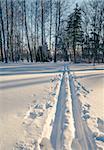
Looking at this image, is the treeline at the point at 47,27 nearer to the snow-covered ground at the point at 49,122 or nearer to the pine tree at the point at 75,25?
the pine tree at the point at 75,25

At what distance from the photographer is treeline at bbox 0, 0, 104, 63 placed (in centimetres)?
3256

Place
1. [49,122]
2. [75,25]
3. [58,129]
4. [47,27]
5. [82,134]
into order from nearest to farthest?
[82,134] → [58,129] → [49,122] → [47,27] → [75,25]

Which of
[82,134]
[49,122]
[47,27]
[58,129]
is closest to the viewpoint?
[82,134]

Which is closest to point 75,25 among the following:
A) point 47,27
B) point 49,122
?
point 47,27

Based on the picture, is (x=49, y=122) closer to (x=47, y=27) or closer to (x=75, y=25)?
(x=47, y=27)

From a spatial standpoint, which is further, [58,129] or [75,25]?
[75,25]

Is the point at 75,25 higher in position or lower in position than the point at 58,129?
higher

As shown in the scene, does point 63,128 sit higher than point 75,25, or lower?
lower

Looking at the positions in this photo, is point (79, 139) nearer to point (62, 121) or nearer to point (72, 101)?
point (62, 121)

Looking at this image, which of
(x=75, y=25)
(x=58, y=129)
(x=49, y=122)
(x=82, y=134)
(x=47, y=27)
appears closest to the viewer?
(x=82, y=134)

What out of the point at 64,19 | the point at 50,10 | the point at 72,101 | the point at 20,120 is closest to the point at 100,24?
the point at 64,19

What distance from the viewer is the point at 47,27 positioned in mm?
36000

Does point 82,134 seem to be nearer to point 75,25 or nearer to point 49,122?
point 49,122

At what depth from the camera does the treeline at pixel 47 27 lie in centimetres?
3256
